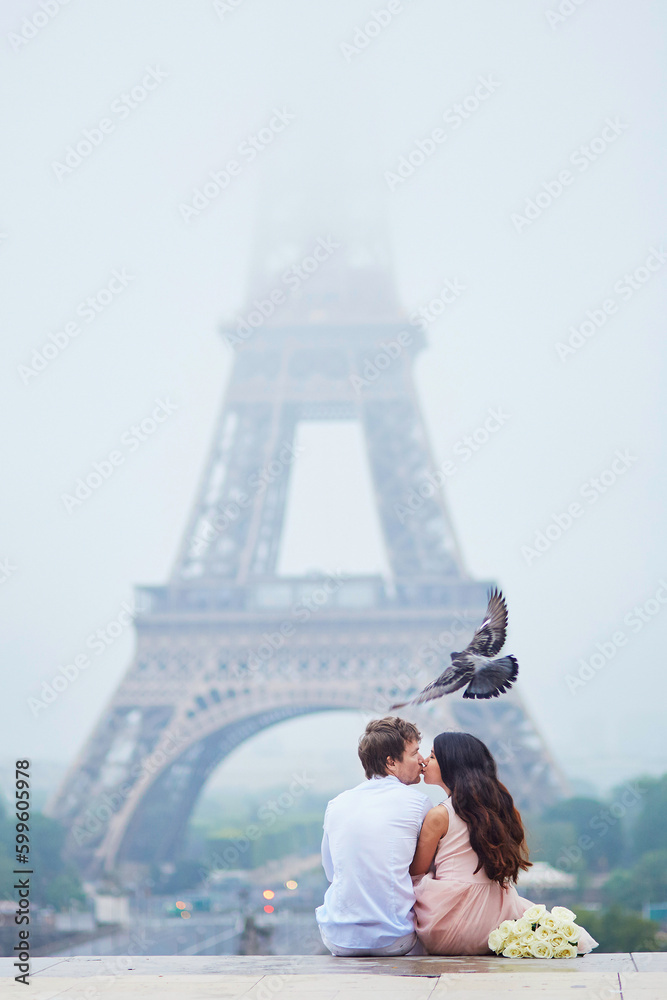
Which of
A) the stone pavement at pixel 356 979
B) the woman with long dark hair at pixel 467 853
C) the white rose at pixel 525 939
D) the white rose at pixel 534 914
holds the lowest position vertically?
the stone pavement at pixel 356 979

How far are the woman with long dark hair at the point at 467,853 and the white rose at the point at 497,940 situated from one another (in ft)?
0.18

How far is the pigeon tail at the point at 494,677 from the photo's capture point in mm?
3951

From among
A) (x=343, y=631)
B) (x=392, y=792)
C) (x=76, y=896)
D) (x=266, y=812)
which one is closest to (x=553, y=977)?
(x=392, y=792)

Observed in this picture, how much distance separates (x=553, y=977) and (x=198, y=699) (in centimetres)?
2338

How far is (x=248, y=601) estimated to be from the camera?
2872cm

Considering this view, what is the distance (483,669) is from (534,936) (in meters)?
1.01

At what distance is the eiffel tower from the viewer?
83.1 ft

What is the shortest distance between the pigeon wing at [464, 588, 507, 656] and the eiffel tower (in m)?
21.1

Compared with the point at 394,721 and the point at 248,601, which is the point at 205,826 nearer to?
the point at 248,601

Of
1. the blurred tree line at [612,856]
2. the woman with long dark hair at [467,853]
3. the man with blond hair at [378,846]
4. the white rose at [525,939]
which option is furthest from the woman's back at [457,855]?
the blurred tree line at [612,856]

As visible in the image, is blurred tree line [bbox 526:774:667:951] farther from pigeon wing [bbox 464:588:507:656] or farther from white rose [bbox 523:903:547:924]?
pigeon wing [bbox 464:588:507:656]

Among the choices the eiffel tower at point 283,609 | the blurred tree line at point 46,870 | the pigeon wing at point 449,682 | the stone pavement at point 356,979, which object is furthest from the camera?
the blurred tree line at point 46,870

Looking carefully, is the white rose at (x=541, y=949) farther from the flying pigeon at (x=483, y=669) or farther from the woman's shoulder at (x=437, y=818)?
the flying pigeon at (x=483, y=669)

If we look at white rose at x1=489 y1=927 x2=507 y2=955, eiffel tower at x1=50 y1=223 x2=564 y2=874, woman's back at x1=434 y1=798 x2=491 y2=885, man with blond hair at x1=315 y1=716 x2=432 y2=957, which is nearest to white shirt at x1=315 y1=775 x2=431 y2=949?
man with blond hair at x1=315 y1=716 x2=432 y2=957
